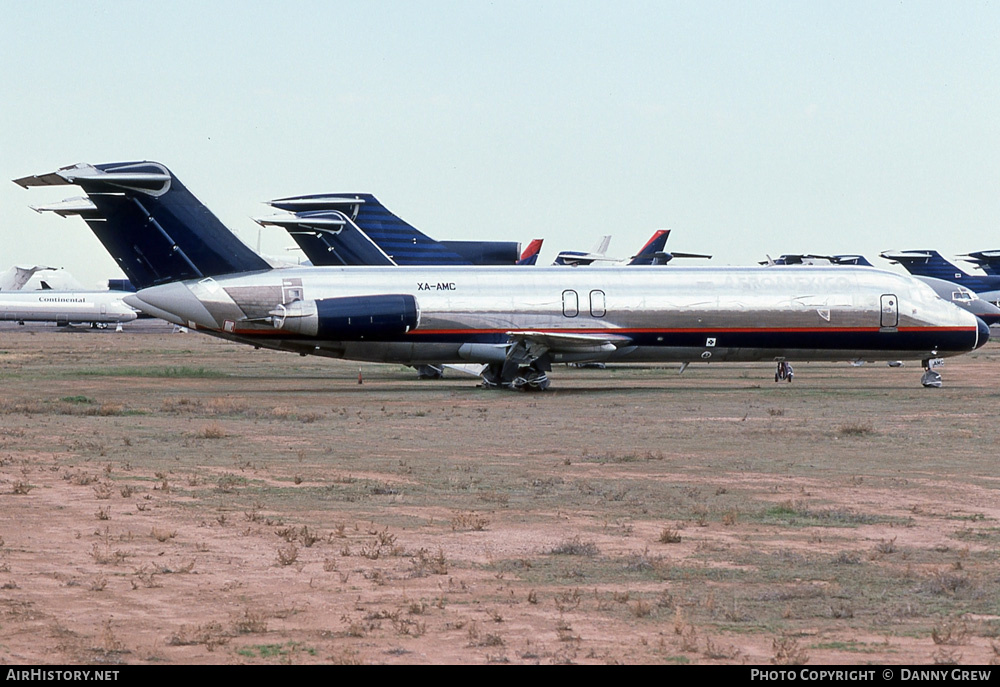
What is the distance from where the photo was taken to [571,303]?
38875 millimetres

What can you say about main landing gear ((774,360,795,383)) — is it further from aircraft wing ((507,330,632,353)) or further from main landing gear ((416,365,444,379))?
main landing gear ((416,365,444,379))

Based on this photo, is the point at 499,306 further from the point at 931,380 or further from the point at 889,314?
the point at 931,380

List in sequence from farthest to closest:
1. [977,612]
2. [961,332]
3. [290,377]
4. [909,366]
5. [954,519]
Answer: [909,366]
[290,377]
[961,332]
[954,519]
[977,612]

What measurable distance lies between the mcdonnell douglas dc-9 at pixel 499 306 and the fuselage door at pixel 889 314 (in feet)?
0.11

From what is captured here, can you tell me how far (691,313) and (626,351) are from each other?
7.70ft

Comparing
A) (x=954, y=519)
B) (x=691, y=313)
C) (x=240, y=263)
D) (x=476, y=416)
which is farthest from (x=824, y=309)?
(x=954, y=519)

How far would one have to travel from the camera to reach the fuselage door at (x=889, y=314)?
3962cm

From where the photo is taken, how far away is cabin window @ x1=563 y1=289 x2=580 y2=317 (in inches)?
1527

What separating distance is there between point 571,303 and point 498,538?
84.7 ft

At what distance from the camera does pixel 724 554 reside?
491 inches

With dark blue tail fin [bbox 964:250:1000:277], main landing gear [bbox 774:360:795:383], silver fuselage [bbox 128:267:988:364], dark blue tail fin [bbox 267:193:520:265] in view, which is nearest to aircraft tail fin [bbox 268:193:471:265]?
dark blue tail fin [bbox 267:193:520:265]

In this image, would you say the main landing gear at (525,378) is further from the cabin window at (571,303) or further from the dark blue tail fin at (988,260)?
the dark blue tail fin at (988,260)
